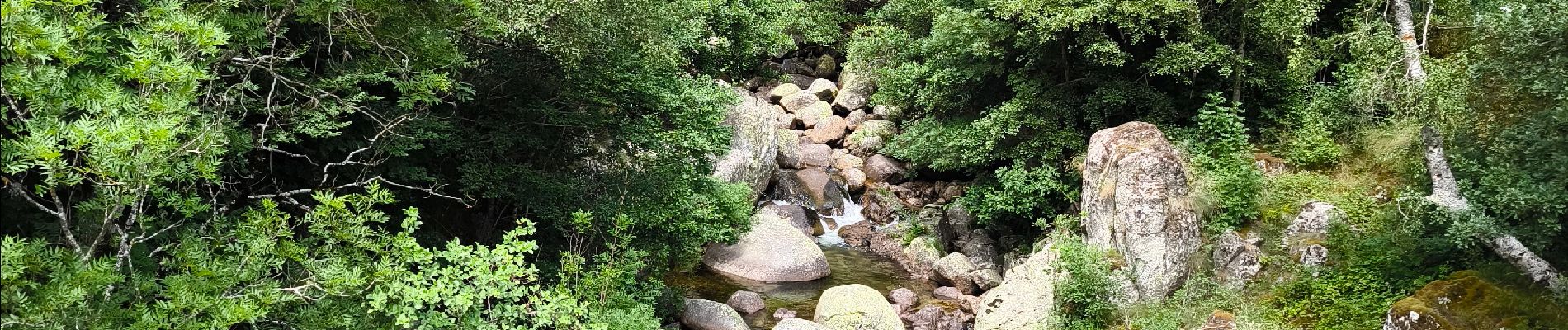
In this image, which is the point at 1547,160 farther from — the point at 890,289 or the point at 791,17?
the point at 791,17

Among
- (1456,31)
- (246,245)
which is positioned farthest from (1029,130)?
(246,245)

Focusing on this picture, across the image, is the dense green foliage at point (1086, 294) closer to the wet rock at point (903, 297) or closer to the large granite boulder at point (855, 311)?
the large granite boulder at point (855, 311)

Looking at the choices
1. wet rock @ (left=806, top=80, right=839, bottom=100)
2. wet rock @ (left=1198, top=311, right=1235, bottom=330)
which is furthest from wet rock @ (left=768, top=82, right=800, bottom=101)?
wet rock @ (left=1198, top=311, right=1235, bottom=330)

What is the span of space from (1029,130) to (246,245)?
49.0 ft

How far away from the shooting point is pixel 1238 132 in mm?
14297

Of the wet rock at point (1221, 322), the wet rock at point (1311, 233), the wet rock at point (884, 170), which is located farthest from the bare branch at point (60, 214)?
the wet rock at point (884, 170)

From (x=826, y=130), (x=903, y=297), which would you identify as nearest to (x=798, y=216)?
(x=903, y=297)

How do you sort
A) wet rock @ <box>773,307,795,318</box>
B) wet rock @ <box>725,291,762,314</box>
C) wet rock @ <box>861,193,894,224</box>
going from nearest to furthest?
wet rock @ <box>773,307,795,318</box> → wet rock @ <box>725,291,762,314</box> → wet rock @ <box>861,193,894,224</box>

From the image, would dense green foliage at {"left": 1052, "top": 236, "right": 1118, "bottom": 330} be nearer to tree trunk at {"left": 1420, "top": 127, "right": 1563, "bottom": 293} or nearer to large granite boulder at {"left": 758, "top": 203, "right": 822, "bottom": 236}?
tree trunk at {"left": 1420, "top": 127, "right": 1563, "bottom": 293}

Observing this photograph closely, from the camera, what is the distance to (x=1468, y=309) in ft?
30.3

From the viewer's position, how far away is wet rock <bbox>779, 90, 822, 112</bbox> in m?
28.2

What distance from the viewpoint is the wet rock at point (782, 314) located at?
14883 mm

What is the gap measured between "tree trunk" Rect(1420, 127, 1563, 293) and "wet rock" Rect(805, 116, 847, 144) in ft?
53.7

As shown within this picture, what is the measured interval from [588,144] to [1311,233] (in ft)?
34.5
